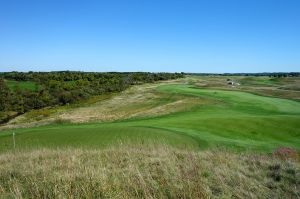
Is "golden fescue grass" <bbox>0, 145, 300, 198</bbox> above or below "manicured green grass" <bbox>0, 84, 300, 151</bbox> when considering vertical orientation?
above

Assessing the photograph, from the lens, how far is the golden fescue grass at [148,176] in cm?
664

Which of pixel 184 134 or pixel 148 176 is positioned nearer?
pixel 148 176

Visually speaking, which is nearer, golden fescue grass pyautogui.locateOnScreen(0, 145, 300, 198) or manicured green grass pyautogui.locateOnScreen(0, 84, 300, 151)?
golden fescue grass pyautogui.locateOnScreen(0, 145, 300, 198)

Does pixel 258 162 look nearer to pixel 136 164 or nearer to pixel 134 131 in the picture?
pixel 136 164

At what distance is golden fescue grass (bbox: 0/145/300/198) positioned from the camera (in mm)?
6641

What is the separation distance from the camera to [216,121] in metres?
34.4

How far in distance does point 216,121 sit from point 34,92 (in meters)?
69.0

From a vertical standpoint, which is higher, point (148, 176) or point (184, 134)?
point (148, 176)

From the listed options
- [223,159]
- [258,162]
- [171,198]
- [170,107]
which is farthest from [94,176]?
[170,107]

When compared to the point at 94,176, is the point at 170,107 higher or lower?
lower

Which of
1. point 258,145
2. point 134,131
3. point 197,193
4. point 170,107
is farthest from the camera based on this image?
point 170,107

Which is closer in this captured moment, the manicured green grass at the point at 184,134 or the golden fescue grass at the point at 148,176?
the golden fescue grass at the point at 148,176

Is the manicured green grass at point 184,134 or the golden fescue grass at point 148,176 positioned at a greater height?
the golden fescue grass at point 148,176

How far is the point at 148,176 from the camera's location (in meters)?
7.43
